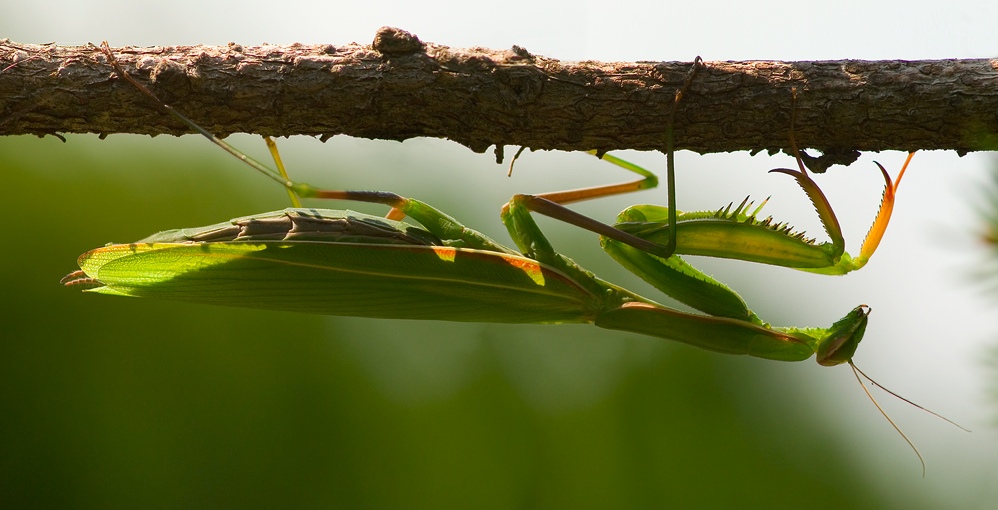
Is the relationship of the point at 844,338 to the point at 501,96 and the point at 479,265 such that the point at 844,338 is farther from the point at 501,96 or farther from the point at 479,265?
the point at 501,96

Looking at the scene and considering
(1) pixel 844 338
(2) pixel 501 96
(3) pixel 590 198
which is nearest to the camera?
(2) pixel 501 96

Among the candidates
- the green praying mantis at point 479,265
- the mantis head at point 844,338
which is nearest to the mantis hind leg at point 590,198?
the green praying mantis at point 479,265

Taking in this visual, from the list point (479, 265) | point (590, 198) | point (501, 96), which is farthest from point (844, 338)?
point (501, 96)

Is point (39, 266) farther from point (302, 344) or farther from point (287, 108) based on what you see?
point (287, 108)

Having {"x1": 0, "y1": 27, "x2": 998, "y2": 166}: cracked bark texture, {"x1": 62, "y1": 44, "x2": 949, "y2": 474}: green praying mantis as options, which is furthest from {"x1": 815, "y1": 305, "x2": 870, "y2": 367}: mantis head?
{"x1": 0, "y1": 27, "x2": 998, "y2": 166}: cracked bark texture

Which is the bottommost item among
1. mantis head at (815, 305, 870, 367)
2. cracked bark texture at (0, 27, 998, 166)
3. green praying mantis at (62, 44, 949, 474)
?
mantis head at (815, 305, 870, 367)

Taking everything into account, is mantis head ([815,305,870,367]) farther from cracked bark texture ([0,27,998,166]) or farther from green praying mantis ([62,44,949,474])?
cracked bark texture ([0,27,998,166])

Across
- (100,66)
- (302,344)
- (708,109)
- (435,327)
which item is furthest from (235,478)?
(708,109)
